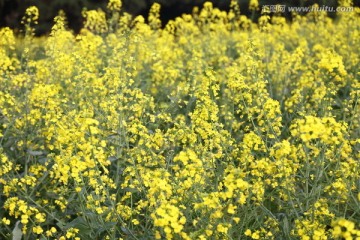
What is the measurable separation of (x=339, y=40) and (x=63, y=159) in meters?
4.65

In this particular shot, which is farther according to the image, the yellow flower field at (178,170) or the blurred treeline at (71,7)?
the blurred treeline at (71,7)

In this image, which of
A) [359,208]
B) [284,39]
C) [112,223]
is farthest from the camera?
[284,39]

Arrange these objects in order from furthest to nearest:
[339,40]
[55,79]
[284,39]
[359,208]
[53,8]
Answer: [53,8], [284,39], [339,40], [55,79], [359,208]

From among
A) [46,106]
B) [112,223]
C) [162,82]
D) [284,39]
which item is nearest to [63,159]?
[112,223]

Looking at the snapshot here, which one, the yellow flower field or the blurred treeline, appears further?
the blurred treeline

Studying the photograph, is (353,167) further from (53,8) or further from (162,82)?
(53,8)

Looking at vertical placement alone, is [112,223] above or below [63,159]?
below

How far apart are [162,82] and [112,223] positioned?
110 inches

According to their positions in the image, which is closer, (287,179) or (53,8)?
(287,179)

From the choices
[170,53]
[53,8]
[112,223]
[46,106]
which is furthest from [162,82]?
[53,8]

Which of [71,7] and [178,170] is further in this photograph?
[71,7]

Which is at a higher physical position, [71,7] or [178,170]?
[71,7]

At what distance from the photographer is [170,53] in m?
6.56

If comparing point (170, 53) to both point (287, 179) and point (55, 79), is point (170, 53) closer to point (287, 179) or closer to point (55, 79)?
point (55, 79)
